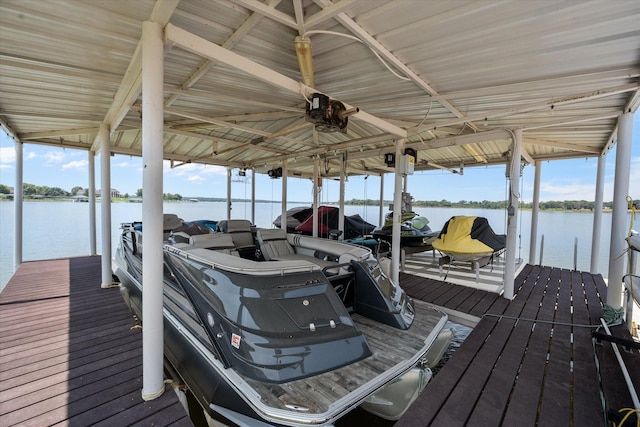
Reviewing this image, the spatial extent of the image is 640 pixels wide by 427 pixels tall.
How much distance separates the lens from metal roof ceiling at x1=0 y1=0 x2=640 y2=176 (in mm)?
1888

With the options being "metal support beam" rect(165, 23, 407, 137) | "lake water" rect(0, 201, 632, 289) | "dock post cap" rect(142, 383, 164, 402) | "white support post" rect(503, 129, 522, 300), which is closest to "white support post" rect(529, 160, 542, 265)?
"lake water" rect(0, 201, 632, 289)

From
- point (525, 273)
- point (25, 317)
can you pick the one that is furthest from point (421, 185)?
point (25, 317)

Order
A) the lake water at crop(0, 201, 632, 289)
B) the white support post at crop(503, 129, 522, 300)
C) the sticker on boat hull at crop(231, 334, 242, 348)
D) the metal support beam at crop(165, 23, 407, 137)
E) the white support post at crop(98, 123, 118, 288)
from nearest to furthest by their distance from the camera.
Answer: the metal support beam at crop(165, 23, 407, 137)
the sticker on boat hull at crop(231, 334, 242, 348)
the white support post at crop(98, 123, 118, 288)
the white support post at crop(503, 129, 522, 300)
the lake water at crop(0, 201, 632, 289)

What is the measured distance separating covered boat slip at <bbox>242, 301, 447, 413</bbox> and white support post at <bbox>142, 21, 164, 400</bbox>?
2.42 ft

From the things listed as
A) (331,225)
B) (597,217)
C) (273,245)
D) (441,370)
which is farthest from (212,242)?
(597,217)

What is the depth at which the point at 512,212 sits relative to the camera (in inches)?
161

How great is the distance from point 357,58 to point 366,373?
2755 mm

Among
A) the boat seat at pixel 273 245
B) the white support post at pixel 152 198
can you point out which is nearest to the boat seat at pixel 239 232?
the boat seat at pixel 273 245

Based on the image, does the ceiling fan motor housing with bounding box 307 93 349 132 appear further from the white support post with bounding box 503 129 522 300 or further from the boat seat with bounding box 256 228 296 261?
the white support post with bounding box 503 129 522 300

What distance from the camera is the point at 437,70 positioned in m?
2.78

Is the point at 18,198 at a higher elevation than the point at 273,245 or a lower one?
higher

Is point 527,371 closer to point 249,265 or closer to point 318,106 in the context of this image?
point 249,265

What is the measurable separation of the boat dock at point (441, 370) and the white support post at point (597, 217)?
80.8 inches

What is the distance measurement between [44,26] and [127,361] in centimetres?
264
